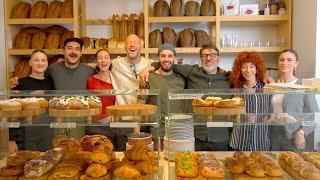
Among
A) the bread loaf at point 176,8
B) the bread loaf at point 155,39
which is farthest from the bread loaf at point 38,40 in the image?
the bread loaf at point 176,8

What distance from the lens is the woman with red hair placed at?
6.47 feet

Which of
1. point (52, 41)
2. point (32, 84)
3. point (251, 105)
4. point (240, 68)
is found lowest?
point (251, 105)

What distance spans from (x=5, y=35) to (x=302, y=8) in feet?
11.1

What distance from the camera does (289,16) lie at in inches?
157

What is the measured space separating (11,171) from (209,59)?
5.57ft

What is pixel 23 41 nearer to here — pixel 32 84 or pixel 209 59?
pixel 32 84

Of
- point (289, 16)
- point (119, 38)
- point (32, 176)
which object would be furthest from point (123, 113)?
point (289, 16)

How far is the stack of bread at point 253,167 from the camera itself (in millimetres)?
1866

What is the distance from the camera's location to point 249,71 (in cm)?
273

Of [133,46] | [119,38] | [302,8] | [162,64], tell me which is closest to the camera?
[162,64]

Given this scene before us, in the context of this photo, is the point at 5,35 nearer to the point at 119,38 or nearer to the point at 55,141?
the point at 119,38

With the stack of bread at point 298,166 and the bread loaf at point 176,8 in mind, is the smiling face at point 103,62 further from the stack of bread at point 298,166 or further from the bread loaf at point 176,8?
the stack of bread at point 298,166

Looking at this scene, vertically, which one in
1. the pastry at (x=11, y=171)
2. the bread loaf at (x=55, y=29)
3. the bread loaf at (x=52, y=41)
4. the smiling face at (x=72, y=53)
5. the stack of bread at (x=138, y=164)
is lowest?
the pastry at (x=11, y=171)

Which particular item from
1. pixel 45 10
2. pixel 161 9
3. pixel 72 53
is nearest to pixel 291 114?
pixel 72 53
